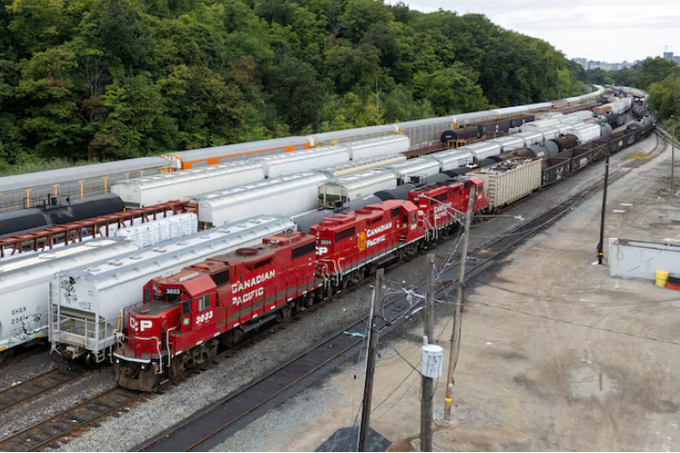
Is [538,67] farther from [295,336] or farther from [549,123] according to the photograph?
[295,336]

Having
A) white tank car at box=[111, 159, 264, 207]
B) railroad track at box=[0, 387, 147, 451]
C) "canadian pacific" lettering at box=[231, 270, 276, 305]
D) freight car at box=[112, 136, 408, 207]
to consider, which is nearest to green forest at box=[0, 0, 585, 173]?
freight car at box=[112, 136, 408, 207]

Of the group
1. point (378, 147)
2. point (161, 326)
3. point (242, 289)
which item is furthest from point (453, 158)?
point (161, 326)

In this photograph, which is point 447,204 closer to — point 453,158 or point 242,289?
point 453,158

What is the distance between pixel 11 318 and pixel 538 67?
126m

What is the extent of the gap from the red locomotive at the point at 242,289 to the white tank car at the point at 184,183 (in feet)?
32.3

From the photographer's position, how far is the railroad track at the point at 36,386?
1922cm

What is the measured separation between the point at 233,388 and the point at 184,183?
695 inches

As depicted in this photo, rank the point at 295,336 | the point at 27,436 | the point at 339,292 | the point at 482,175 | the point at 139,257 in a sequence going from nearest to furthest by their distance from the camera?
the point at 27,436 < the point at 139,257 < the point at 295,336 < the point at 339,292 < the point at 482,175

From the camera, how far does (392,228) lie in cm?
3281

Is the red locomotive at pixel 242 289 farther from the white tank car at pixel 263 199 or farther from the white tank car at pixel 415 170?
the white tank car at pixel 415 170

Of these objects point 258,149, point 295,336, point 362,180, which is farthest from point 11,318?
point 258,149

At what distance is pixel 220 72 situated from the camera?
73.6m

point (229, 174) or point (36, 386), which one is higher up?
point (229, 174)

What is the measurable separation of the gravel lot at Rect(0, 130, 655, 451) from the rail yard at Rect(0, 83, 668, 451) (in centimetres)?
7
